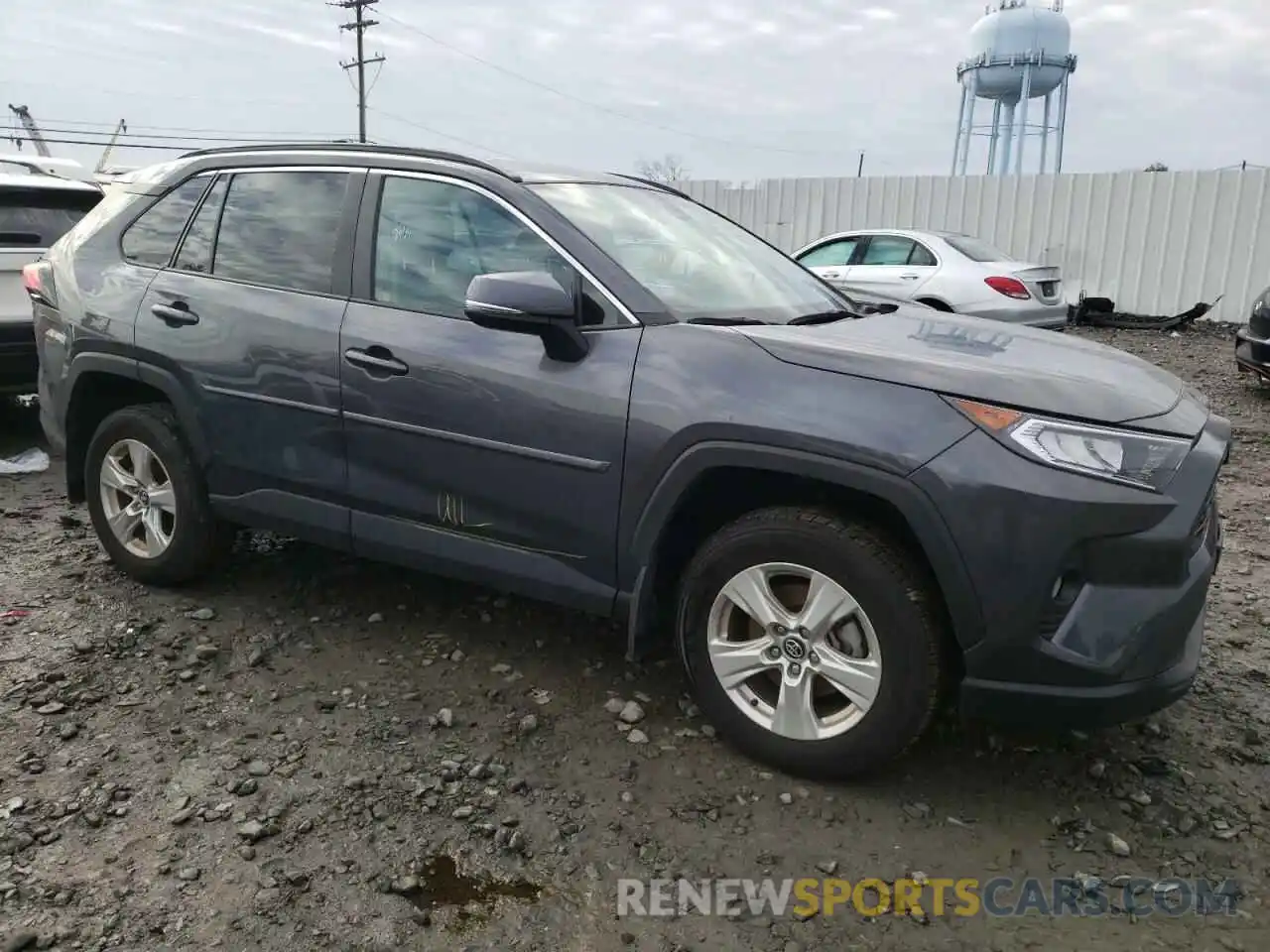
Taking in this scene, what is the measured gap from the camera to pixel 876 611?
2.58m

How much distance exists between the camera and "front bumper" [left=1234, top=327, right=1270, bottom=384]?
7.81 metres

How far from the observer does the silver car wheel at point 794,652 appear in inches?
105

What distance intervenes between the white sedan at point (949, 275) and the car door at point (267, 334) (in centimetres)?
676

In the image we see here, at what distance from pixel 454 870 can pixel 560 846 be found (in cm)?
28

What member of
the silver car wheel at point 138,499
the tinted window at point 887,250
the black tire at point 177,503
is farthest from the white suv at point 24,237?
the tinted window at point 887,250

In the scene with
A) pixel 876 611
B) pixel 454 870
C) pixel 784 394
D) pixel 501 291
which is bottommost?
pixel 454 870

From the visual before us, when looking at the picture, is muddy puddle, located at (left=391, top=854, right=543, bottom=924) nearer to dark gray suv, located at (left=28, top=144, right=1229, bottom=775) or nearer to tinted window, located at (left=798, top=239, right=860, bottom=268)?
dark gray suv, located at (left=28, top=144, right=1229, bottom=775)

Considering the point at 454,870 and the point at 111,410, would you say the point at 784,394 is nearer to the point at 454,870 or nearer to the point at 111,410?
the point at 454,870

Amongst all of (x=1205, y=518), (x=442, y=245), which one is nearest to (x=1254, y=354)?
(x=1205, y=518)

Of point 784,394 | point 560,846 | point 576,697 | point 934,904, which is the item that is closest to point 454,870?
point 560,846

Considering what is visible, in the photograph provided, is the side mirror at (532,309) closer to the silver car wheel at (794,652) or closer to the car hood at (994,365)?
the car hood at (994,365)

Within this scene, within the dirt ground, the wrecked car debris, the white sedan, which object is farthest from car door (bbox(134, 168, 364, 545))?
the wrecked car debris

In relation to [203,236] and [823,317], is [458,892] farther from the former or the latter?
[203,236]

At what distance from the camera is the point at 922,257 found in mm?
10680
